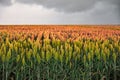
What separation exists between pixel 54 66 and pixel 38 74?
43 centimetres

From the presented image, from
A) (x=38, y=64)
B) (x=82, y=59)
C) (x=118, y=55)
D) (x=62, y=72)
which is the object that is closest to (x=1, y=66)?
(x=38, y=64)

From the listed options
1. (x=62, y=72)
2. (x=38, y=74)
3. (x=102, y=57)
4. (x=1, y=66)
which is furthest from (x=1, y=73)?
(x=102, y=57)

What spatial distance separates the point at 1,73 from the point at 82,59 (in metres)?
1.99

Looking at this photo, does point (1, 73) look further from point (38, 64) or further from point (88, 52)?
point (88, 52)

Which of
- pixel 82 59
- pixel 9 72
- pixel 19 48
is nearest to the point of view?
pixel 9 72

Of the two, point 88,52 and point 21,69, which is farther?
point 88,52

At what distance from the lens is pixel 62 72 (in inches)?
318

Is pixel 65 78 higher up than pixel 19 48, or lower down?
lower down

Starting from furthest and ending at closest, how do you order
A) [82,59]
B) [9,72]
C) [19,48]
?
1. [19,48]
2. [82,59]
3. [9,72]

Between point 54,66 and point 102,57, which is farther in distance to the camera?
point 102,57

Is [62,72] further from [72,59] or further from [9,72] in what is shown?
[9,72]

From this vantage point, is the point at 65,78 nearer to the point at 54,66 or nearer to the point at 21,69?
the point at 54,66

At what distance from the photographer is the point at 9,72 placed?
795 cm

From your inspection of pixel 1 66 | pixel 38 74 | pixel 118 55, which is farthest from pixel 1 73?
pixel 118 55
